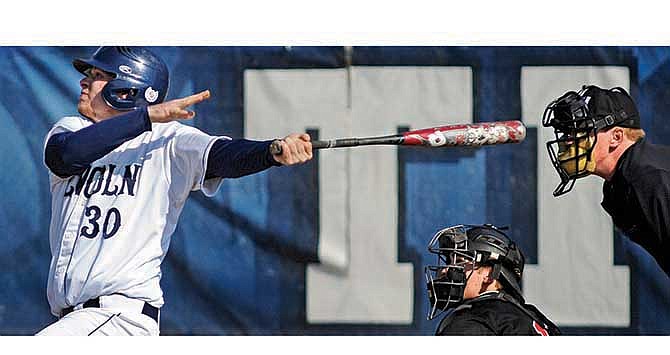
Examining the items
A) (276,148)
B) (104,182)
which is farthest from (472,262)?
(104,182)

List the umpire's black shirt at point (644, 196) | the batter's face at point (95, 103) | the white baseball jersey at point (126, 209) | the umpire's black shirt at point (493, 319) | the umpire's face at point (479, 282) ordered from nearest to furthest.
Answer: the umpire's black shirt at point (493, 319)
the umpire's face at point (479, 282)
the umpire's black shirt at point (644, 196)
the white baseball jersey at point (126, 209)
the batter's face at point (95, 103)

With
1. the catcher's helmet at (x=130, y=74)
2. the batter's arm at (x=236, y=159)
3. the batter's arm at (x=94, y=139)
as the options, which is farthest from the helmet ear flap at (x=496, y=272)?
the catcher's helmet at (x=130, y=74)

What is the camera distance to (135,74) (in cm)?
498

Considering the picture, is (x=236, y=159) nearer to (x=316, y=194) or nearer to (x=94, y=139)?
(x=316, y=194)

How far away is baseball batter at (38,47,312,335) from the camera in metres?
4.83

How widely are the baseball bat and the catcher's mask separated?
20 centimetres

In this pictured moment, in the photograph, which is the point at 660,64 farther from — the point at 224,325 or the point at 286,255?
the point at 224,325

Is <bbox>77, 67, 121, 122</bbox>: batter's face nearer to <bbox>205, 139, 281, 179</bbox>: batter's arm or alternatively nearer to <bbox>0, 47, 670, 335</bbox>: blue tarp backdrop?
<bbox>0, 47, 670, 335</bbox>: blue tarp backdrop

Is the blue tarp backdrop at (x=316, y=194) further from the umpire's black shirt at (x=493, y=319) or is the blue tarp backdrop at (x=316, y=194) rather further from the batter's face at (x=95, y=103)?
the umpire's black shirt at (x=493, y=319)

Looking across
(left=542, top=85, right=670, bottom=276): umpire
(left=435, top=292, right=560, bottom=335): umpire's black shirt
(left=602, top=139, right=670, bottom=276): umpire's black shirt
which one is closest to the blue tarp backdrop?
(left=542, top=85, right=670, bottom=276): umpire

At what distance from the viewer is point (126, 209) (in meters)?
4.95

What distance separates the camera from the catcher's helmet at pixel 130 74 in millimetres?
4980

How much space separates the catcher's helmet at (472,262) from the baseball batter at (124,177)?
79cm

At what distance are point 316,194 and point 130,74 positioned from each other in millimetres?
879
